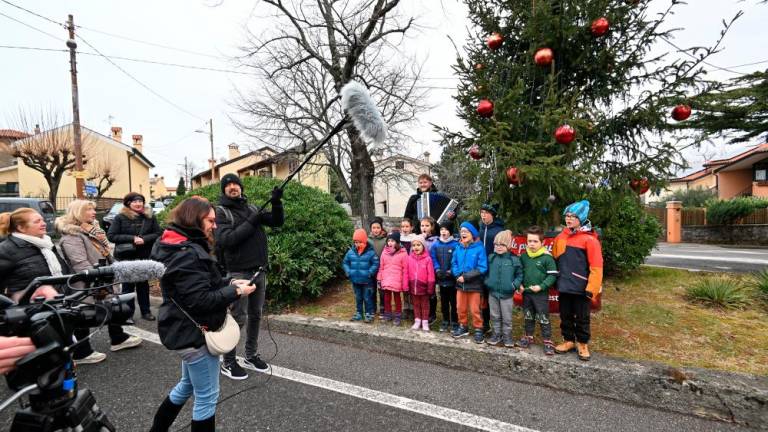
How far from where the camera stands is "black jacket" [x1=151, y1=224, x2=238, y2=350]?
2295 mm

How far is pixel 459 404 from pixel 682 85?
456cm

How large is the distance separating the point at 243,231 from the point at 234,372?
1419 millimetres

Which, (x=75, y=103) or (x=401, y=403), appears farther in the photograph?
(x=75, y=103)

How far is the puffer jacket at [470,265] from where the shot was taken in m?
4.50

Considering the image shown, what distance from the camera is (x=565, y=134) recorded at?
4121 millimetres

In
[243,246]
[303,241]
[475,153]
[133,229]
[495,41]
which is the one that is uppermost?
[495,41]

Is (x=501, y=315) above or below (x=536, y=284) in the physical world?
below

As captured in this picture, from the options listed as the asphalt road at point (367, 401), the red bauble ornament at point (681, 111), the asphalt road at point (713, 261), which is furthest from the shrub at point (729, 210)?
the asphalt road at point (367, 401)

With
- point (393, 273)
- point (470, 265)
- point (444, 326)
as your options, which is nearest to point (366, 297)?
point (393, 273)

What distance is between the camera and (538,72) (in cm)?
508

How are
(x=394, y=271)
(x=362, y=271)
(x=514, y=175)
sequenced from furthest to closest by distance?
1. (x=362, y=271)
2. (x=394, y=271)
3. (x=514, y=175)

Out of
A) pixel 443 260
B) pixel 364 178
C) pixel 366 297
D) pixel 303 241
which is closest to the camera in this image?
pixel 443 260

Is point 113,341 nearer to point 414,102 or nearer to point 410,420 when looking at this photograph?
point 410,420

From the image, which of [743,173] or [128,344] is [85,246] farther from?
[743,173]
